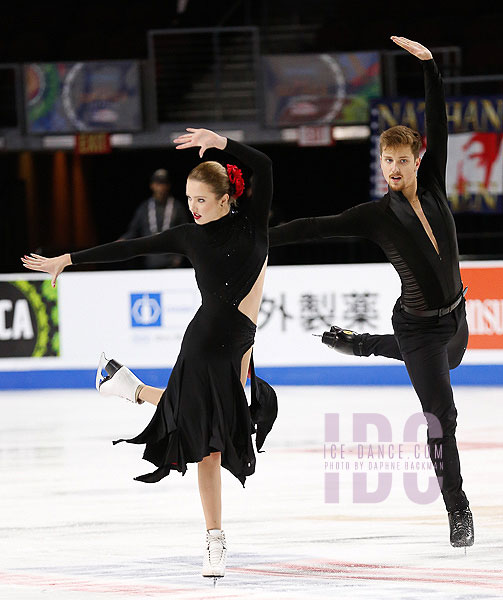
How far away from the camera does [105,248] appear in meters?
3.57

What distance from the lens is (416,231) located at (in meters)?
3.68

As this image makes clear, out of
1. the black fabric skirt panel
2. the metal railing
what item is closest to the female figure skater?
the black fabric skirt panel

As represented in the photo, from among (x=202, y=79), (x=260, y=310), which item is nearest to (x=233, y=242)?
(x=260, y=310)

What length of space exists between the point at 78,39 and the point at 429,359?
11161mm

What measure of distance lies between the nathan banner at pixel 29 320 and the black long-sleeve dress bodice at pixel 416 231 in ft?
18.0

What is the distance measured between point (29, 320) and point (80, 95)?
3.99 metres

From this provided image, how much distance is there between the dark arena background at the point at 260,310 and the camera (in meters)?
3.74

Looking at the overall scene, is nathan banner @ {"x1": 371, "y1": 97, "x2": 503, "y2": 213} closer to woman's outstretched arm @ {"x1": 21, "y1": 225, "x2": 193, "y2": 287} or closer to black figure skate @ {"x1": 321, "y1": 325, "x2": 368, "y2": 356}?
black figure skate @ {"x1": 321, "y1": 325, "x2": 368, "y2": 356}

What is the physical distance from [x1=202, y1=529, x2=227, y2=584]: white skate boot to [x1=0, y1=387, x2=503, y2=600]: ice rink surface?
0.03 meters

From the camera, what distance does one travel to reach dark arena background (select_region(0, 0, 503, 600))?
3.74 m

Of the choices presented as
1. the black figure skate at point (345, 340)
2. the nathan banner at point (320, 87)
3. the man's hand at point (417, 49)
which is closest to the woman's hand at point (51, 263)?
the black figure skate at point (345, 340)

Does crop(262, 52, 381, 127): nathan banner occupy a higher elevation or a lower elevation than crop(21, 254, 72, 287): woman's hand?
higher

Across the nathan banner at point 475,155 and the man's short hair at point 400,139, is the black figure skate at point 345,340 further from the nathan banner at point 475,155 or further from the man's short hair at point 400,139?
the nathan banner at point 475,155

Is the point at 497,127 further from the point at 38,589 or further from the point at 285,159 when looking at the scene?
the point at 38,589
